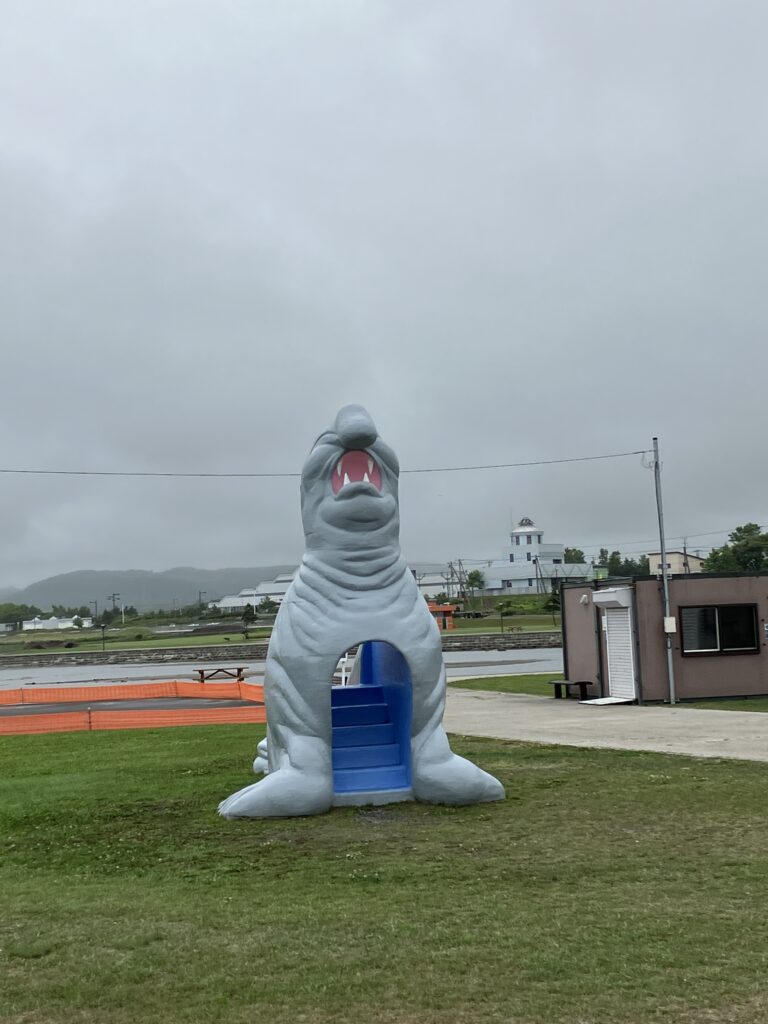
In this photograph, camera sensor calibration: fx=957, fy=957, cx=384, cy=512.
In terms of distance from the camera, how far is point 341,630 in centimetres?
889

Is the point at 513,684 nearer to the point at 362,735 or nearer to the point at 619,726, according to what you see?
the point at 619,726

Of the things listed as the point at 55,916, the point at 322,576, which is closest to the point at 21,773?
the point at 322,576

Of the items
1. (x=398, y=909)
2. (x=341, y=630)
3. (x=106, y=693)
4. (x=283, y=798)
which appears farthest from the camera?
(x=106, y=693)

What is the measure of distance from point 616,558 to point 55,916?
120 metres

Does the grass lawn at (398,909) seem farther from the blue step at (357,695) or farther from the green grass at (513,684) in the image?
the green grass at (513,684)

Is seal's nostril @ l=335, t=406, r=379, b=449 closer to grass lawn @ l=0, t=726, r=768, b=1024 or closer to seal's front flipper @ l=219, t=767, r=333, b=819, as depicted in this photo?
seal's front flipper @ l=219, t=767, r=333, b=819

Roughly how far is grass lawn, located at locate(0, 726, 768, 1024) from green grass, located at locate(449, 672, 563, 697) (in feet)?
45.5

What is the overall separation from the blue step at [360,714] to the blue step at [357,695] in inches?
14.8

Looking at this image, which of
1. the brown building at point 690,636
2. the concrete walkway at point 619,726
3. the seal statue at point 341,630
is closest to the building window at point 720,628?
the brown building at point 690,636

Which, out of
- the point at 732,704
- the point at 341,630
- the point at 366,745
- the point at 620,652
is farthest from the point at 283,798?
the point at 620,652

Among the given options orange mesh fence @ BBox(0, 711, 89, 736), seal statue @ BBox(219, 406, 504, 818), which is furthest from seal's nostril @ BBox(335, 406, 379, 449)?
orange mesh fence @ BBox(0, 711, 89, 736)

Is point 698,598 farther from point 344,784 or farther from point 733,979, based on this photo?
point 733,979

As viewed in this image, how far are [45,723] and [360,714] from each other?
10383 millimetres

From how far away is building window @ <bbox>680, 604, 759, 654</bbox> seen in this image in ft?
67.5
